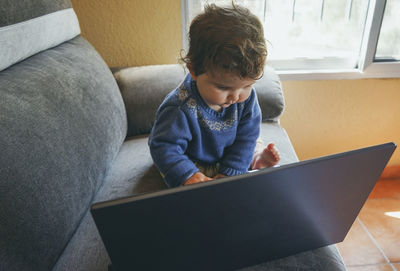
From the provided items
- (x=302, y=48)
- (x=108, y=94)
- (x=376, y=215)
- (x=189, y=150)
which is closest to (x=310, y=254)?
(x=189, y=150)

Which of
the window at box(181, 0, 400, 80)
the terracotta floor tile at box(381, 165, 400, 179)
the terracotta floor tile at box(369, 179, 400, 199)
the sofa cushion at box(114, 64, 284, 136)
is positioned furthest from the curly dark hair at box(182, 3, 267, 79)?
the terracotta floor tile at box(381, 165, 400, 179)

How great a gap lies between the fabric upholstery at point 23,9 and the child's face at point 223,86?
50 cm

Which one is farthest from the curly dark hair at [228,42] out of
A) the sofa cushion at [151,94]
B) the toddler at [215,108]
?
the sofa cushion at [151,94]

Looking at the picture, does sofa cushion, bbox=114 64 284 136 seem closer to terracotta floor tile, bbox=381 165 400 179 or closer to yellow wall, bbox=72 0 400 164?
yellow wall, bbox=72 0 400 164

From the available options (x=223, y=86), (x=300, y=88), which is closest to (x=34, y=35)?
(x=223, y=86)

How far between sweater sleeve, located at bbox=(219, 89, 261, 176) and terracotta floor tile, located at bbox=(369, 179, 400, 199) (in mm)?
1088

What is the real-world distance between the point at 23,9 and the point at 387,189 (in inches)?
75.3

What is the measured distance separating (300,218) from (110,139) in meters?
0.68

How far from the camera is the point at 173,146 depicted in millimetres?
815

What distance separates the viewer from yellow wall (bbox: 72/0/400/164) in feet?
4.43

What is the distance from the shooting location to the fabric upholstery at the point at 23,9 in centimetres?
72

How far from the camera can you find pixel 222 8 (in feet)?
2.35

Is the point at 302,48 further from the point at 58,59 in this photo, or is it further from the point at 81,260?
the point at 81,260

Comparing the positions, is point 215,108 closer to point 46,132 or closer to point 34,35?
point 46,132
